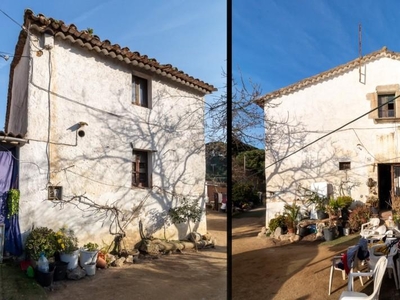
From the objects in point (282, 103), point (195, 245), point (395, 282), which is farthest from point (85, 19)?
point (395, 282)

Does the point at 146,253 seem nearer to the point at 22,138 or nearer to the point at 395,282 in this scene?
the point at 22,138

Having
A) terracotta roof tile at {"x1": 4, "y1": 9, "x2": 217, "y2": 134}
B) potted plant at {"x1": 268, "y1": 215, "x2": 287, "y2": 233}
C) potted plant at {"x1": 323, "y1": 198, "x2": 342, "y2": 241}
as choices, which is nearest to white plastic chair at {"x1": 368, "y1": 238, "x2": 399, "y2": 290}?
potted plant at {"x1": 323, "y1": 198, "x2": 342, "y2": 241}

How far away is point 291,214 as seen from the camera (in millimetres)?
1769

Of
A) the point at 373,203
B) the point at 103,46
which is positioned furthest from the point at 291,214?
the point at 103,46

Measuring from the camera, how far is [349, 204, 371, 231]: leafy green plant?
5.38ft

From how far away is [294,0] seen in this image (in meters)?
1.84

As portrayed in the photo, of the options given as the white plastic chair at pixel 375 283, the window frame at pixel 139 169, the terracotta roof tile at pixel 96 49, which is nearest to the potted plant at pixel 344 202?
the white plastic chair at pixel 375 283

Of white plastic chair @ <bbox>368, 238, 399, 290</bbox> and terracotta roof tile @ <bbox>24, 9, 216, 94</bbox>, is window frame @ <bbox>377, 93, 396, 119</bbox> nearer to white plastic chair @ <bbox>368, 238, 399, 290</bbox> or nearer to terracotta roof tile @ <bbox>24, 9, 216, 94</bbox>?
white plastic chair @ <bbox>368, 238, 399, 290</bbox>

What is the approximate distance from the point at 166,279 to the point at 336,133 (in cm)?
120

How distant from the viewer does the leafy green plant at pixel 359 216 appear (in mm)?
1640

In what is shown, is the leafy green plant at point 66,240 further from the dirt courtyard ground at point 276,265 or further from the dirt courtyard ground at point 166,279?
the dirt courtyard ground at point 276,265

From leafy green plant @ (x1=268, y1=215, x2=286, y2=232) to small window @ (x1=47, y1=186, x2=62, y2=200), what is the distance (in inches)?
41.5

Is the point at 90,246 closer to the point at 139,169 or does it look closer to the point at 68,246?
the point at 68,246

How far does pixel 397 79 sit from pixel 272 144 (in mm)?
618
